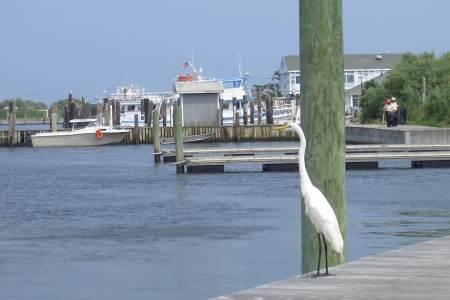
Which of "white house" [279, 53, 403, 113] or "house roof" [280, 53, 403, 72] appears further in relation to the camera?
"house roof" [280, 53, 403, 72]

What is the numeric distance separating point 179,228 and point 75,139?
35.1 metres

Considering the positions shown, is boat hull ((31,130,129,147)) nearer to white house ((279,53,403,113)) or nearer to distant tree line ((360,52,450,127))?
distant tree line ((360,52,450,127))

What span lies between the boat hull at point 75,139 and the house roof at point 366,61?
149ft

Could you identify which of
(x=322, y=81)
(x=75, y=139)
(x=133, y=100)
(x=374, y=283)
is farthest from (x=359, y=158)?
(x=133, y=100)

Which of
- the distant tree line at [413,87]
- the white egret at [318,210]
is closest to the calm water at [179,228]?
the white egret at [318,210]

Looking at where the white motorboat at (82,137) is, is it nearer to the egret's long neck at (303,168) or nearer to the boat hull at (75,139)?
the boat hull at (75,139)

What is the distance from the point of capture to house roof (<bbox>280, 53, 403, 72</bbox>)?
9119cm

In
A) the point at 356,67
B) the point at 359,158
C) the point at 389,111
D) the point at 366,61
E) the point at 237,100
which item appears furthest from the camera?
the point at 366,61

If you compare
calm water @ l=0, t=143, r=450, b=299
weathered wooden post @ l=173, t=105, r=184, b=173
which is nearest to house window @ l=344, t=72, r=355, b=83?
calm water @ l=0, t=143, r=450, b=299

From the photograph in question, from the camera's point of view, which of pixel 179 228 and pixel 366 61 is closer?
pixel 179 228

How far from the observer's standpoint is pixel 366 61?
92312 millimetres

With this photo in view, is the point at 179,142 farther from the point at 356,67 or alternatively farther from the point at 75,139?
the point at 356,67

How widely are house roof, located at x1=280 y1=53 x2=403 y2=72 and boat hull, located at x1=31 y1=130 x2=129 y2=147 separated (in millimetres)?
45489

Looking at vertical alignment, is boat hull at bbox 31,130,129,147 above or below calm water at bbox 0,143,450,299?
above
